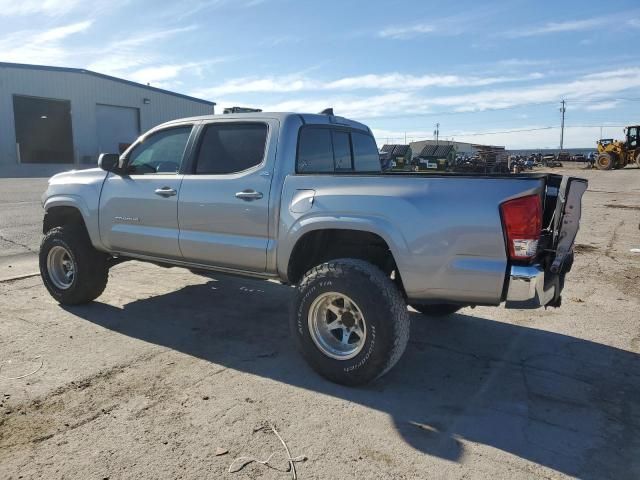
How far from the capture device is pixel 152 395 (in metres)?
3.52

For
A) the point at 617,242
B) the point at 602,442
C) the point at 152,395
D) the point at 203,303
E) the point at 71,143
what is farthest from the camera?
the point at 71,143

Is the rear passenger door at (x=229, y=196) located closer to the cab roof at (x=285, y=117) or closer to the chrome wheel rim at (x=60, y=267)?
the cab roof at (x=285, y=117)

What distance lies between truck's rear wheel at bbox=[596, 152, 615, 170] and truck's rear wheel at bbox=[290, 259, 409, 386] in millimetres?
44226

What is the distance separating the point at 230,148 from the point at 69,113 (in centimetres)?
3423

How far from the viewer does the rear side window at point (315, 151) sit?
170 inches

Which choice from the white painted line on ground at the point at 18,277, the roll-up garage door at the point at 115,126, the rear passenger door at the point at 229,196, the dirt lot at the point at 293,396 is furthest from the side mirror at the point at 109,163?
the roll-up garage door at the point at 115,126

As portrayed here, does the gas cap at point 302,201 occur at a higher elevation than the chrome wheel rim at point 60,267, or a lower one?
higher

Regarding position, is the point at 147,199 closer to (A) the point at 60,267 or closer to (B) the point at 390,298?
(A) the point at 60,267

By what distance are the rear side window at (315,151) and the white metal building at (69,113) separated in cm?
3122

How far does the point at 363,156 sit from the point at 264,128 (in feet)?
4.47

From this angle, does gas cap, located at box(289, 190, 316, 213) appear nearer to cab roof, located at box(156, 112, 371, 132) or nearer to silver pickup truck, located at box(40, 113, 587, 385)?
silver pickup truck, located at box(40, 113, 587, 385)

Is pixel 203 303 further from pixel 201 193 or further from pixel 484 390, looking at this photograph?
pixel 484 390

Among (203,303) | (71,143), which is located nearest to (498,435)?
(203,303)

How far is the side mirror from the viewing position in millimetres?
5000
